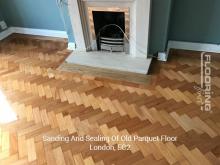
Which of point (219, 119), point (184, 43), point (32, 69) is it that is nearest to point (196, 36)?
point (184, 43)

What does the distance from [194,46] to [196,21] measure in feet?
1.01

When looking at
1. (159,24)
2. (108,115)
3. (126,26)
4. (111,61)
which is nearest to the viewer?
(108,115)

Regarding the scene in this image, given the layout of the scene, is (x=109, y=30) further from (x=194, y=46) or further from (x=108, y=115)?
(x=108, y=115)

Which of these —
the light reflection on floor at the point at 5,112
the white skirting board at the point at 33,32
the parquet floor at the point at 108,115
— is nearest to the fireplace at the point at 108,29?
the parquet floor at the point at 108,115

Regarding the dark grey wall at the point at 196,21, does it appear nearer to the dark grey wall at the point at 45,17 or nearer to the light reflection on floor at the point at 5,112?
the dark grey wall at the point at 45,17

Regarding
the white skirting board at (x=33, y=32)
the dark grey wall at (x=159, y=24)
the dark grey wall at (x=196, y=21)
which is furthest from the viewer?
the white skirting board at (x=33, y=32)

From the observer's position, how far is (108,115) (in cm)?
186

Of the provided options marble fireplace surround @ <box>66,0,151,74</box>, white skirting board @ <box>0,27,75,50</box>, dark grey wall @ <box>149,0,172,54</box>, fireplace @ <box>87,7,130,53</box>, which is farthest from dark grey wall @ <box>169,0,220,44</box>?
white skirting board @ <box>0,27,75,50</box>

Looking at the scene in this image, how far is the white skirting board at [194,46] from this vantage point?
2.43 metres

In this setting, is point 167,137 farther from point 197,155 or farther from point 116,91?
point 116,91

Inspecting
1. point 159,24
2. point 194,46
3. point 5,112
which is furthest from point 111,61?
point 5,112

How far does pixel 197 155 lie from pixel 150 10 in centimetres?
143

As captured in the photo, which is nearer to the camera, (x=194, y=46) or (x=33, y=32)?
(x=194, y=46)

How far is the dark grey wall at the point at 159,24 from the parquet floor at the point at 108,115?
0.23 meters
